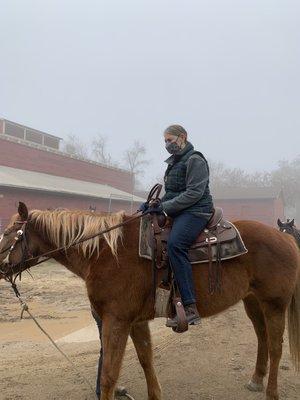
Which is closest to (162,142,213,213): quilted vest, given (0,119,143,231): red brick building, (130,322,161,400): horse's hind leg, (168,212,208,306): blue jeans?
(168,212,208,306): blue jeans

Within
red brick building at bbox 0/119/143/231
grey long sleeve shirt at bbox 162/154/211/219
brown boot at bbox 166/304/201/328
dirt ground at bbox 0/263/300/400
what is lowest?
dirt ground at bbox 0/263/300/400

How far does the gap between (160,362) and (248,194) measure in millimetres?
52033

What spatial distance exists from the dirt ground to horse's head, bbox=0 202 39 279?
5.53 feet

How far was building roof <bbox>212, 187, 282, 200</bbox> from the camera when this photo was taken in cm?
5484

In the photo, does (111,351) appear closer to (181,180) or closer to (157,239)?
(157,239)

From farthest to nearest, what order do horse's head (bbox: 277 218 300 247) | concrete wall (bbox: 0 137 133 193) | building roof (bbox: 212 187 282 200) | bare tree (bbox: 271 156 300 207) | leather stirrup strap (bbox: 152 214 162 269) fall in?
bare tree (bbox: 271 156 300 207) → building roof (bbox: 212 187 282 200) → concrete wall (bbox: 0 137 133 193) → horse's head (bbox: 277 218 300 247) → leather stirrup strap (bbox: 152 214 162 269)

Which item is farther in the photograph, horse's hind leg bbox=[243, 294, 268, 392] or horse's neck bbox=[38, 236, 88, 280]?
horse's hind leg bbox=[243, 294, 268, 392]

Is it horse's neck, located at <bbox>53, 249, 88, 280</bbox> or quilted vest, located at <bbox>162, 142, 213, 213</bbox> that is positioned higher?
quilted vest, located at <bbox>162, 142, 213, 213</bbox>

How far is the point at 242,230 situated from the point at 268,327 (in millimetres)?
1143

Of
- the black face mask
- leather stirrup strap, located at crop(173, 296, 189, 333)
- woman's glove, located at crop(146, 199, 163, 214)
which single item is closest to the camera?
leather stirrup strap, located at crop(173, 296, 189, 333)

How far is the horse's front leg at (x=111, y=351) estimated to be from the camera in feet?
12.7

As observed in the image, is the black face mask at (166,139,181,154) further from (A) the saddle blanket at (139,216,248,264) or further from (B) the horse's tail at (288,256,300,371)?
(B) the horse's tail at (288,256,300,371)

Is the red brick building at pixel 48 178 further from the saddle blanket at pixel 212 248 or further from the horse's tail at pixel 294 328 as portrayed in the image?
the saddle blanket at pixel 212 248

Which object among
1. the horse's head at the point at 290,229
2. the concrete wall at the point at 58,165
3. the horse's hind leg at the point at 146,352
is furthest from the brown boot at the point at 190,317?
the concrete wall at the point at 58,165
